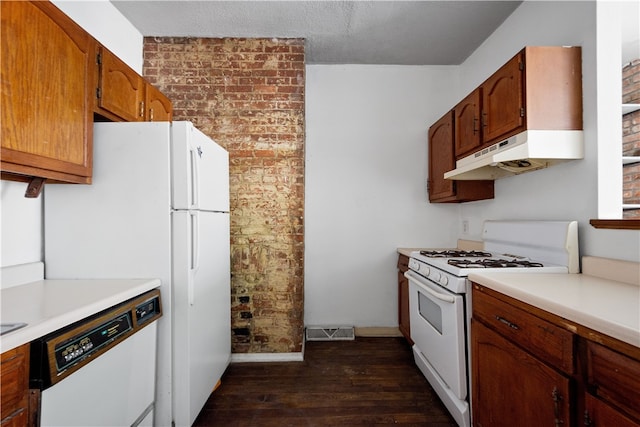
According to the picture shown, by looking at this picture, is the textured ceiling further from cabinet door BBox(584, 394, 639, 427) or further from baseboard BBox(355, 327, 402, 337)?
baseboard BBox(355, 327, 402, 337)

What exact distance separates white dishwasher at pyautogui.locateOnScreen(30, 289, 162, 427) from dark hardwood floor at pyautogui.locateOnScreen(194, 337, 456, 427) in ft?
2.01

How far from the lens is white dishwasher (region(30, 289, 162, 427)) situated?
91cm

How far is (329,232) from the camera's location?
3.00 m

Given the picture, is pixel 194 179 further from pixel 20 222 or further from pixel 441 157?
pixel 441 157

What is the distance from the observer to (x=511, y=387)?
1254 mm

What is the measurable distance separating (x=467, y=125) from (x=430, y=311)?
1410 mm

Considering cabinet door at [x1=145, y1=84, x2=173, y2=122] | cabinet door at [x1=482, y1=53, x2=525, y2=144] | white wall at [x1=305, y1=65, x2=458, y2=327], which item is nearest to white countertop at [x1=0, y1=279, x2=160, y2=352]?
cabinet door at [x1=145, y1=84, x2=173, y2=122]

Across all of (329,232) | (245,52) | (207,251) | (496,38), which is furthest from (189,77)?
(496,38)

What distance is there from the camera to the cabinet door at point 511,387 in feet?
3.42

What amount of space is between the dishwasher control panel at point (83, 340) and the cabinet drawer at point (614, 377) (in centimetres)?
167

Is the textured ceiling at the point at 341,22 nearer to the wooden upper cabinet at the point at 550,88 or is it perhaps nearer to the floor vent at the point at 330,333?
the wooden upper cabinet at the point at 550,88

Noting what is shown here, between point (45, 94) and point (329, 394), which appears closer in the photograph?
point (45, 94)

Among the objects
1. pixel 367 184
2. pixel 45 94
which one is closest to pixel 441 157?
pixel 367 184

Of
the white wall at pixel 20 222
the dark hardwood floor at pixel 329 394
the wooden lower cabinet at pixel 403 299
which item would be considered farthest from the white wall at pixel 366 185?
the white wall at pixel 20 222
